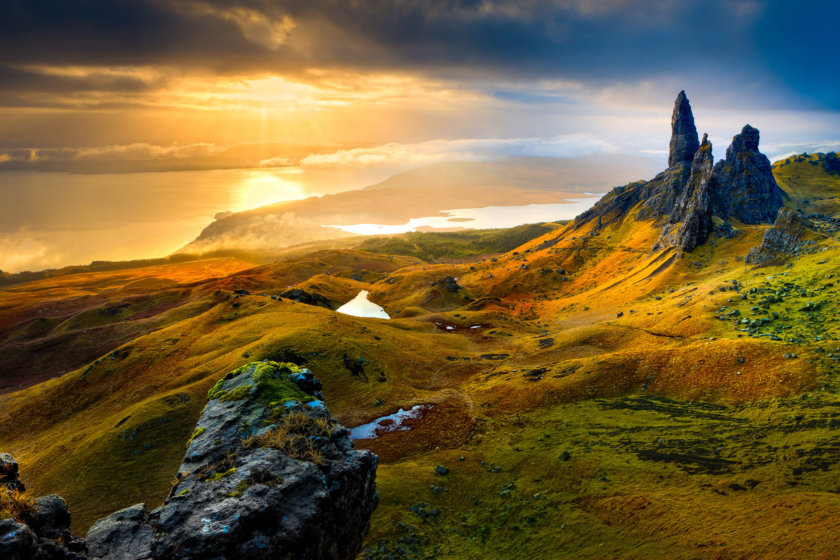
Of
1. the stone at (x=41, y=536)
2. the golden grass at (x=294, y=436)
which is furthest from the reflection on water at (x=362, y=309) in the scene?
the stone at (x=41, y=536)

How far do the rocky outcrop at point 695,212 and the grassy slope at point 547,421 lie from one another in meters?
53.1

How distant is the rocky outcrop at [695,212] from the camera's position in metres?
140

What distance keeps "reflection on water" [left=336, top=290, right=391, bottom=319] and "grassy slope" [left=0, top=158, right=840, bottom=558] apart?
61327mm

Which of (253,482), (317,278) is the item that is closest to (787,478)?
(253,482)

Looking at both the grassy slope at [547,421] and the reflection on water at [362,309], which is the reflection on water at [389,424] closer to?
the grassy slope at [547,421]

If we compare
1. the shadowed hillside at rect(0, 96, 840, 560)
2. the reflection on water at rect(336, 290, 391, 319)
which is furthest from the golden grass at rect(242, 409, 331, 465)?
the reflection on water at rect(336, 290, 391, 319)

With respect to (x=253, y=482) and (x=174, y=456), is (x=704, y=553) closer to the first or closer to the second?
(x=253, y=482)

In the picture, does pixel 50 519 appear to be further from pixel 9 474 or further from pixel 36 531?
pixel 9 474

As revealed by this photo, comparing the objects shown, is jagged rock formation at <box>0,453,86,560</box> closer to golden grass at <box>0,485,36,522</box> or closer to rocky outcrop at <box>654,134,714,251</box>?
golden grass at <box>0,485,36,522</box>

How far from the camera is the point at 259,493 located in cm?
1475

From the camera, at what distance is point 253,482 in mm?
15344

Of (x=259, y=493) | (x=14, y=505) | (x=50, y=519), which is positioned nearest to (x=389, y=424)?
(x=259, y=493)

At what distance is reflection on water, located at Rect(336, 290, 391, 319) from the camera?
157 m

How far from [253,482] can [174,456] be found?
1711 inches
